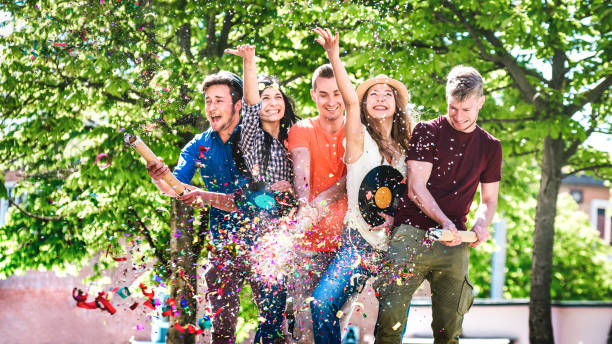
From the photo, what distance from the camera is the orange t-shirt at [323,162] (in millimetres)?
4215

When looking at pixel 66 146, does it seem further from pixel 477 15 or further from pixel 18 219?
pixel 477 15

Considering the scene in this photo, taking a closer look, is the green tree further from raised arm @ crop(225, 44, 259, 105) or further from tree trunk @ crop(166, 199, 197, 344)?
raised arm @ crop(225, 44, 259, 105)

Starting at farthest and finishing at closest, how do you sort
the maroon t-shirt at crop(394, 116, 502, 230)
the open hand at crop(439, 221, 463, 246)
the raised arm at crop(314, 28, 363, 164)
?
the maroon t-shirt at crop(394, 116, 502, 230)
the raised arm at crop(314, 28, 363, 164)
the open hand at crop(439, 221, 463, 246)

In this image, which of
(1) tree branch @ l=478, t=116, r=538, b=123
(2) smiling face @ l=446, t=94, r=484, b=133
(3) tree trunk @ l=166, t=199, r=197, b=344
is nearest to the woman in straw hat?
(2) smiling face @ l=446, t=94, r=484, b=133

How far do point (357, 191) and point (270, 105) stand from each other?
3.03 ft

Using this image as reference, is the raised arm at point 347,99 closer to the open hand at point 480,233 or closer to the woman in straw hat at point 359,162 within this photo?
the woman in straw hat at point 359,162

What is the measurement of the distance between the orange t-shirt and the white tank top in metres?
0.10

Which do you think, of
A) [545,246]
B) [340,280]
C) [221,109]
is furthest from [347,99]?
[545,246]

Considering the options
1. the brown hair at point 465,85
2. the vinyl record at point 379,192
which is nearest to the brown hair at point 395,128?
the vinyl record at point 379,192

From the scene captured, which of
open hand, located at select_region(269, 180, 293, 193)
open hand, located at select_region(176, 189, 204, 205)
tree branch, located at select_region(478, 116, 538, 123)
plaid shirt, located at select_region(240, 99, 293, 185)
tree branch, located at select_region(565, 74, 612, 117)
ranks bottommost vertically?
open hand, located at select_region(176, 189, 204, 205)

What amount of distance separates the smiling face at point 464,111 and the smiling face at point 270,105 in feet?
3.99

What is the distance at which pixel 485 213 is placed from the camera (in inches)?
165

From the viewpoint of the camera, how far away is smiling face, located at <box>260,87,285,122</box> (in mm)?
4473

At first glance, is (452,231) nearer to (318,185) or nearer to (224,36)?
(318,185)
